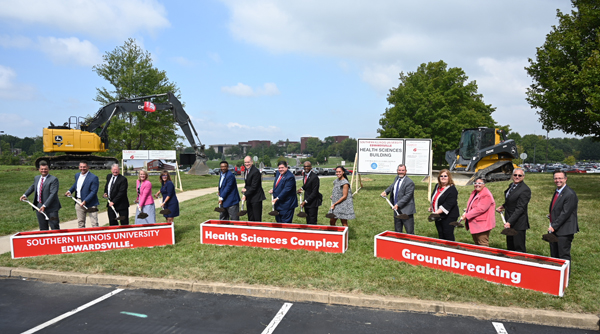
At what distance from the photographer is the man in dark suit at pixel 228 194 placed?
891cm

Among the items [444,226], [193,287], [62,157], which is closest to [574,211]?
[444,226]

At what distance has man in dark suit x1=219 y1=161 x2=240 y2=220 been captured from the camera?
351 inches

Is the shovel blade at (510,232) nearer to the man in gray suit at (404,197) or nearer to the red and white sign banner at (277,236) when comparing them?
the man in gray suit at (404,197)

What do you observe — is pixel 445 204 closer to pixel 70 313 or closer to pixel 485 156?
pixel 70 313

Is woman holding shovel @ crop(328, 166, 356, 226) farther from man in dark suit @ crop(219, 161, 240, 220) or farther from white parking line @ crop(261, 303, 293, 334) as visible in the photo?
white parking line @ crop(261, 303, 293, 334)

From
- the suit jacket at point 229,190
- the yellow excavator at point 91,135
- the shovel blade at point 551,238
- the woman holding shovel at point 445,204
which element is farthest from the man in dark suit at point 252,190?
the yellow excavator at point 91,135

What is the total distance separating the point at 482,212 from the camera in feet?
22.0

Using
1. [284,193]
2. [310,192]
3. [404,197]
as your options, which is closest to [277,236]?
[284,193]

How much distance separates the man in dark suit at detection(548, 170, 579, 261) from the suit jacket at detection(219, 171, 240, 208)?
20.4 feet

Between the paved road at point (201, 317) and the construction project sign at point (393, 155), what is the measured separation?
10426mm

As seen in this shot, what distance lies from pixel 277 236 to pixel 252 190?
139cm

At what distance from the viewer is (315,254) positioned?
7500 mm

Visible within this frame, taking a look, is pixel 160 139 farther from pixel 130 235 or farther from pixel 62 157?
pixel 130 235

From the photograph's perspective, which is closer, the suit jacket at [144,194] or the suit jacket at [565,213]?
the suit jacket at [565,213]
